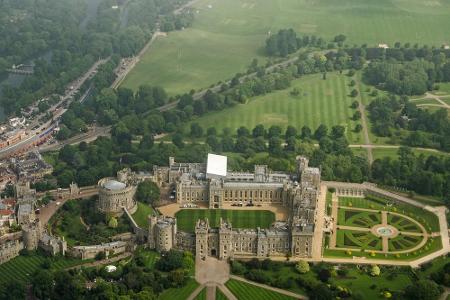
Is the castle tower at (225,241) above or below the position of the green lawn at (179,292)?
above

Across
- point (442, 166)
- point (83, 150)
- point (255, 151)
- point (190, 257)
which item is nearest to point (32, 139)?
point (83, 150)

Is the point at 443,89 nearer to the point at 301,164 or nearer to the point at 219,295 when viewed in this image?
the point at 301,164

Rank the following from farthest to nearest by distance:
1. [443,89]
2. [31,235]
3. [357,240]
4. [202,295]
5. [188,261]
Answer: [443,89], [357,240], [31,235], [188,261], [202,295]

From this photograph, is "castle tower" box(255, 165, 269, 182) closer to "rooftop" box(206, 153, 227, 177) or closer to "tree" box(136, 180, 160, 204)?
"rooftop" box(206, 153, 227, 177)

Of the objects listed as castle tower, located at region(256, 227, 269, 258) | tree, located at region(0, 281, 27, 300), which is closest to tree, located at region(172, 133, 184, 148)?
castle tower, located at region(256, 227, 269, 258)

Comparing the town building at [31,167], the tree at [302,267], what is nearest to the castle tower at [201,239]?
the tree at [302,267]

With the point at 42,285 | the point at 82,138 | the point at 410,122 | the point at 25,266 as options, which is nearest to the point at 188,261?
the point at 42,285

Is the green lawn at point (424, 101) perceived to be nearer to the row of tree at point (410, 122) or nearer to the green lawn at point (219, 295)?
the row of tree at point (410, 122)

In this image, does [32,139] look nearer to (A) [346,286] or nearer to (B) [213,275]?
(B) [213,275]
